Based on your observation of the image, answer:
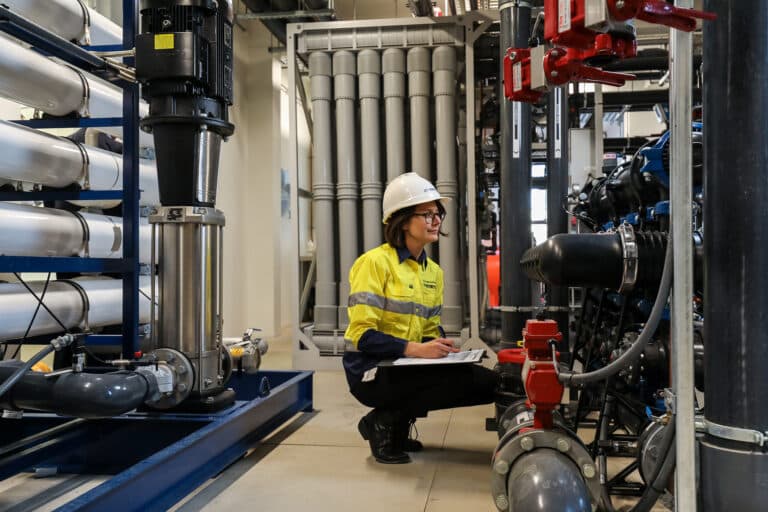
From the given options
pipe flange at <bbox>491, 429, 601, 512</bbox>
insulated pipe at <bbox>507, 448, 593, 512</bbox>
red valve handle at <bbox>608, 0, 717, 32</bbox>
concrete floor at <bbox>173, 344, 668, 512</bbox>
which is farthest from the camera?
concrete floor at <bbox>173, 344, 668, 512</bbox>

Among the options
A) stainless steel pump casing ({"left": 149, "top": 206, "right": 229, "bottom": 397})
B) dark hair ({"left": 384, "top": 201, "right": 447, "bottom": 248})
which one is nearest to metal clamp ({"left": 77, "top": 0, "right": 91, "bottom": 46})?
stainless steel pump casing ({"left": 149, "top": 206, "right": 229, "bottom": 397})

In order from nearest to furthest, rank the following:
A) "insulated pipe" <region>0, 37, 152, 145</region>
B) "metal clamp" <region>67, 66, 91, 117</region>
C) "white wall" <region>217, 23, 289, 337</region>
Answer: "insulated pipe" <region>0, 37, 152, 145</region> < "metal clamp" <region>67, 66, 91, 117</region> < "white wall" <region>217, 23, 289, 337</region>

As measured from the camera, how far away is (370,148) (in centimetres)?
450

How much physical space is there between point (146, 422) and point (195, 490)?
0.31 m

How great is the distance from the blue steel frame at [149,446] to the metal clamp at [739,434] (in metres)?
1.35

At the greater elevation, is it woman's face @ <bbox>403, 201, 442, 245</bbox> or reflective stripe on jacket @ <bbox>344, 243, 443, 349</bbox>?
woman's face @ <bbox>403, 201, 442, 245</bbox>

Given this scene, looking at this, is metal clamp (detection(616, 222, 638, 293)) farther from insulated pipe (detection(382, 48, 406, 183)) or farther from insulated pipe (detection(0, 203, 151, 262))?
insulated pipe (detection(382, 48, 406, 183))

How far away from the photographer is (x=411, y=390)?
2373 millimetres

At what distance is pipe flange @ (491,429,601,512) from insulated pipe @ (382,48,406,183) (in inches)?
124

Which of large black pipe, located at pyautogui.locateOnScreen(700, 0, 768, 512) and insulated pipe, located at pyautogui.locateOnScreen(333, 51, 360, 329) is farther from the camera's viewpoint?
insulated pipe, located at pyautogui.locateOnScreen(333, 51, 360, 329)

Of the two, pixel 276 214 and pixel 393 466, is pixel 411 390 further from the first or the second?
pixel 276 214

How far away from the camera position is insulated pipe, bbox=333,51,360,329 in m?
4.54

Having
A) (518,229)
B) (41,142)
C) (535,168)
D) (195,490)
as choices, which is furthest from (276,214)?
(195,490)

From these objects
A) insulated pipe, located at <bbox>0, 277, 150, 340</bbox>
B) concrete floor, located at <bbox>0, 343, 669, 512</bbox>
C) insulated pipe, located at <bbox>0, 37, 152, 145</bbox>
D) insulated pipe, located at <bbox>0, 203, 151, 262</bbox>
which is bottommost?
concrete floor, located at <bbox>0, 343, 669, 512</bbox>
